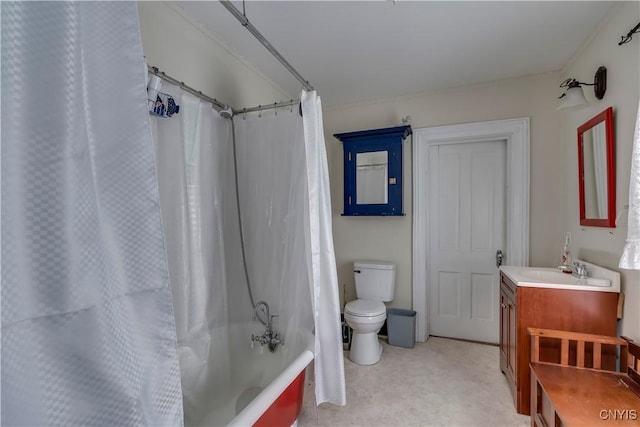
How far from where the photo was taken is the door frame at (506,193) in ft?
8.41

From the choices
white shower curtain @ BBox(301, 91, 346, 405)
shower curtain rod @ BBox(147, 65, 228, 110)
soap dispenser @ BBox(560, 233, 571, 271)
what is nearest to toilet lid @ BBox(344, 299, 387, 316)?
white shower curtain @ BBox(301, 91, 346, 405)

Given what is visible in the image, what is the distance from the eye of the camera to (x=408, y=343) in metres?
2.81

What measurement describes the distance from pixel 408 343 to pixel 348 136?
2.09 m

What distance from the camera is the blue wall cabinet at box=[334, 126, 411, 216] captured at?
2.86 metres

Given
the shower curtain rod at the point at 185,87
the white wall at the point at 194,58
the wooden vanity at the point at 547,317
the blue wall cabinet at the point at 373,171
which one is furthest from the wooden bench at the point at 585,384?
the white wall at the point at 194,58

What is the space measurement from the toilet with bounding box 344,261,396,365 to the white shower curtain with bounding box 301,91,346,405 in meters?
0.74

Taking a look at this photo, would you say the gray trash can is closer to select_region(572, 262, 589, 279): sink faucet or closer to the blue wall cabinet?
the blue wall cabinet

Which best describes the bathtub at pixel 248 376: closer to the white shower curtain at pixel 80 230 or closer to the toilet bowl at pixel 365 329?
the toilet bowl at pixel 365 329

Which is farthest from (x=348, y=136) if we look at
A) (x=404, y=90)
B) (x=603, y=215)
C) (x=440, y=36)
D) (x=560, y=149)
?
(x=603, y=215)

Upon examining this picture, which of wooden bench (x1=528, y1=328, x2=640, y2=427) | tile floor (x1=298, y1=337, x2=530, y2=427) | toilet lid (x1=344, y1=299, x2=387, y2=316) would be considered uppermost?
wooden bench (x1=528, y1=328, x2=640, y2=427)

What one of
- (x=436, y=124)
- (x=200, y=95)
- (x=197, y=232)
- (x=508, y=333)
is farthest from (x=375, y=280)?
(x=200, y=95)

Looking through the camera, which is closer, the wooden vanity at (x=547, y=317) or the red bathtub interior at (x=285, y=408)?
the red bathtub interior at (x=285, y=408)

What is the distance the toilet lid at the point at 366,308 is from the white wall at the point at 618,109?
4.82 ft

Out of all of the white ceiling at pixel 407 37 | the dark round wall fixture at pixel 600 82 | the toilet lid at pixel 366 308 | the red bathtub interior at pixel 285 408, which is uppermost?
the white ceiling at pixel 407 37
